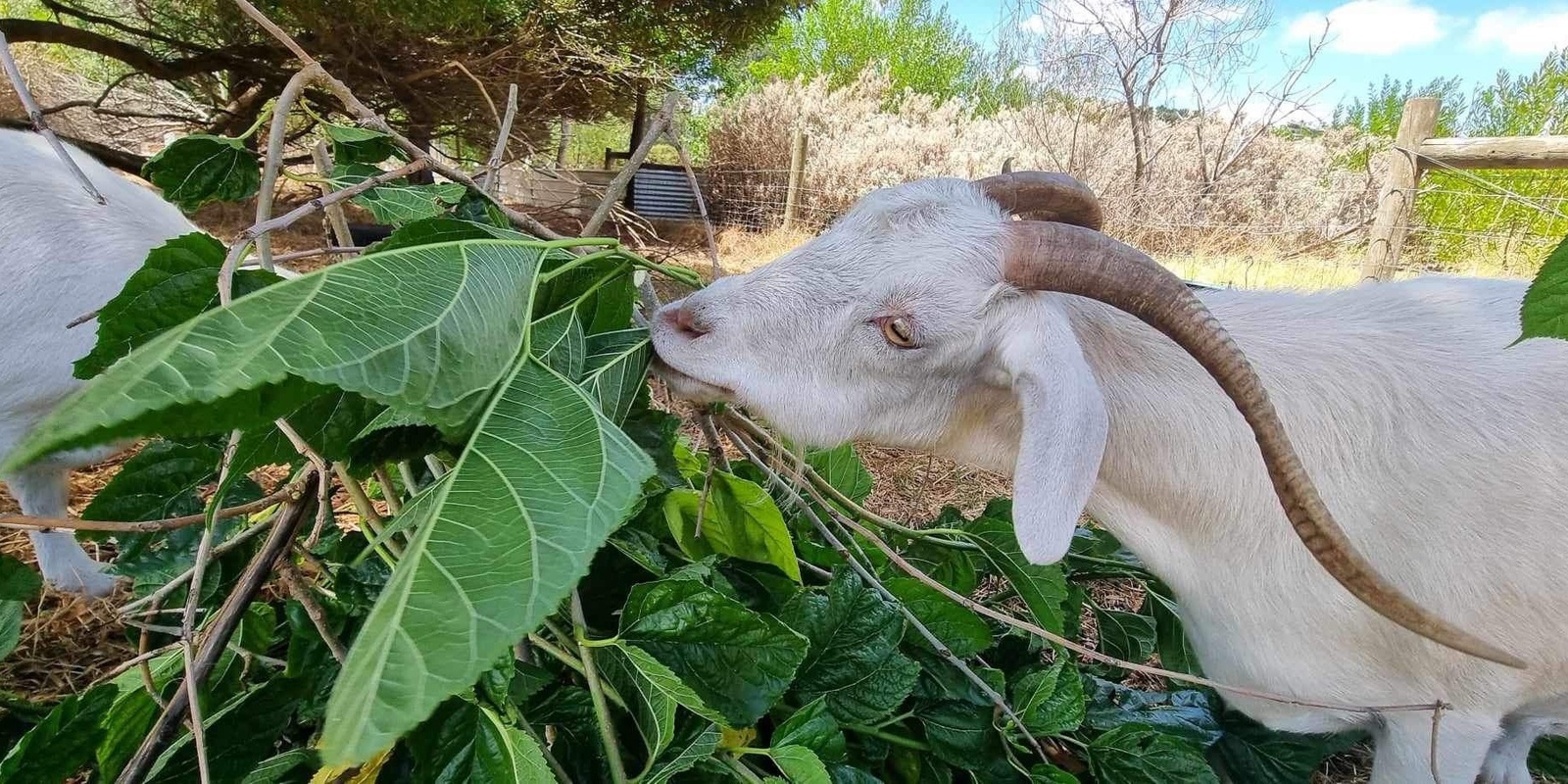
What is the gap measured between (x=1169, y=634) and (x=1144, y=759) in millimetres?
669

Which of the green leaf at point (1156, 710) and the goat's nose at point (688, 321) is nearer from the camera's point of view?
the goat's nose at point (688, 321)

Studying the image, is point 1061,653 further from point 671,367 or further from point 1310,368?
point 671,367

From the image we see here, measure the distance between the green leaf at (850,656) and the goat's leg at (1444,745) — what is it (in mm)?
1025

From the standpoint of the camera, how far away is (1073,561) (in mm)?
1953

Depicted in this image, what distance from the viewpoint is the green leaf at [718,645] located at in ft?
3.07

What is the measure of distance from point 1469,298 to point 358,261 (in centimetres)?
201

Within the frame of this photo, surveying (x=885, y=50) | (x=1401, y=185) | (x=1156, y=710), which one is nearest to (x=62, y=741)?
(x=1156, y=710)

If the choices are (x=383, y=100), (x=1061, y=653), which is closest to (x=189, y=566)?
(x=1061, y=653)

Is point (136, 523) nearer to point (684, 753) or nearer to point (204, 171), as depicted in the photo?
point (204, 171)

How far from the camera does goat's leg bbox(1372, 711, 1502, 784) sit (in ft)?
4.65

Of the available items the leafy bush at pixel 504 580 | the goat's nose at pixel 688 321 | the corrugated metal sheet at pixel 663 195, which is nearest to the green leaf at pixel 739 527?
the leafy bush at pixel 504 580

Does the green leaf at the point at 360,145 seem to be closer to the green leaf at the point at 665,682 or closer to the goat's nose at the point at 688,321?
the goat's nose at the point at 688,321

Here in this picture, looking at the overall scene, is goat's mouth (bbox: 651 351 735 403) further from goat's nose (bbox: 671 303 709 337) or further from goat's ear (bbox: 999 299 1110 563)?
goat's ear (bbox: 999 299 1110 563)

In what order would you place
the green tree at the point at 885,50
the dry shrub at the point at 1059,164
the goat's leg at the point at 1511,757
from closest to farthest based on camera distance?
the goat's leg at the point at 1511,757 → the dry shrub at the point at 1059,164 → the green tree at the point at 885,50
